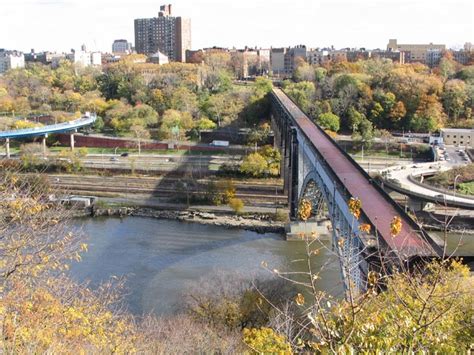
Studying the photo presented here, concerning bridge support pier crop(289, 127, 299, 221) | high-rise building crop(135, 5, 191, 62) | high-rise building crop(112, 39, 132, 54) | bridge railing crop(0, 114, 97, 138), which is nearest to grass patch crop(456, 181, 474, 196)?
bridge support pier crop(289, 127, 299, 221)

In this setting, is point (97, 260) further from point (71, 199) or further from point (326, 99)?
point (326, 99)

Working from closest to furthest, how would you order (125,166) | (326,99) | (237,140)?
(125,166) < (237,140) < (326,99)

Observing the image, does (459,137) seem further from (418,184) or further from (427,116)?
(418,184)

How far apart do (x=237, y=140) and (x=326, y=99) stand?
5430 mm

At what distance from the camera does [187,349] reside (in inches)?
237

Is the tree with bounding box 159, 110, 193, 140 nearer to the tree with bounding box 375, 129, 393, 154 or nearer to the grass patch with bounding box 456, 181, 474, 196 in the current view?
the tree with bounding box 375, 129, 393, 154

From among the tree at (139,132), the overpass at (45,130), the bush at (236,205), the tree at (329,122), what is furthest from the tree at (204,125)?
the bush at (236,205)

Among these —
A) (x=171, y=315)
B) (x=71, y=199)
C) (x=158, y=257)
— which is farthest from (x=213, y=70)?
(x=171, y=315)

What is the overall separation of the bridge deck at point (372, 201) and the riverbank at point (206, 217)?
2.64m

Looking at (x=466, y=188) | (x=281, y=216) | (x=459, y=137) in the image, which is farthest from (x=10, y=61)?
(x=466, y=188)

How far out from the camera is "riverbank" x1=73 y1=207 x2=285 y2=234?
47.6 ft

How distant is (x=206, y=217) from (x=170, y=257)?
340 cm

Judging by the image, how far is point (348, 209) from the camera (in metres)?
7.79

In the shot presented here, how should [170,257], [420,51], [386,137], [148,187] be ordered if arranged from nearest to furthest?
[170,257] → [148,187] → [386,137] → [420,51]
